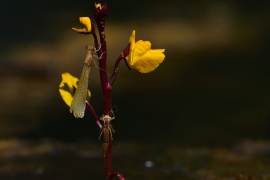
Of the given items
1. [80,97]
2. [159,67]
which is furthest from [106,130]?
[159,67]

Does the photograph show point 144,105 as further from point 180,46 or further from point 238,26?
point 238,26

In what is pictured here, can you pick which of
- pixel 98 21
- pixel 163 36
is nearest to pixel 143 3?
pixel 163 36

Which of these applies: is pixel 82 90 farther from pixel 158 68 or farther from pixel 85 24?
pixel 158 68

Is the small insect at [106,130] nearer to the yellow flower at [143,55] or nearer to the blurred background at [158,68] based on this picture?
the yellow flower at [143,55]

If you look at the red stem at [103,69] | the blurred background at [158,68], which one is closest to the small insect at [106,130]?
the red stem at [103,69]

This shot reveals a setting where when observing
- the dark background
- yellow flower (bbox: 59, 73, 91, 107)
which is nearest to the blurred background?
the dark background

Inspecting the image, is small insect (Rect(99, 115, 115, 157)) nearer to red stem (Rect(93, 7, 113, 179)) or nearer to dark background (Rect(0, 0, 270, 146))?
red stem (Rect(93, 7, 113, 179))

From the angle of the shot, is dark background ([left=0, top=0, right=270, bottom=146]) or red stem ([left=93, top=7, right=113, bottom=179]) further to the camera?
dark background ([left=0, top=0, right=270, bottom=146])
